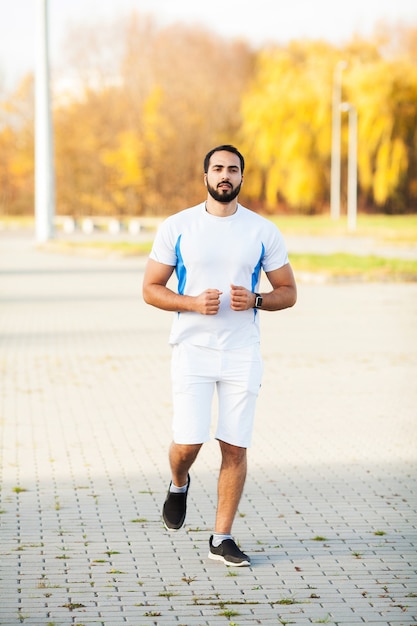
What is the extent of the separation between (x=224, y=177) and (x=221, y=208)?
15 cm

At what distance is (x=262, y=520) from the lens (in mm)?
6465

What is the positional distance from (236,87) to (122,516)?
78.3 m

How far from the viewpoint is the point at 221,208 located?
5543 mm

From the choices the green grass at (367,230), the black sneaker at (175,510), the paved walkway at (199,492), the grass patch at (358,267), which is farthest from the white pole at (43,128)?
the black sneaker at (175,510)

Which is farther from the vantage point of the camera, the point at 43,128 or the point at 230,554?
the point at 43,128

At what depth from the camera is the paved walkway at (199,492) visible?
5062 mm

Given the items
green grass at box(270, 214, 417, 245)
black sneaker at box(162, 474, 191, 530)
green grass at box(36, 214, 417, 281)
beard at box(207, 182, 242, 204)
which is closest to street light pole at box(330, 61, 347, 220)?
green grass at box(36, 214, 417, 281)

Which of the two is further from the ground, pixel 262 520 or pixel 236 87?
pixel 236 87

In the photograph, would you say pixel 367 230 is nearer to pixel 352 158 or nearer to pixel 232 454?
pixel 352 158

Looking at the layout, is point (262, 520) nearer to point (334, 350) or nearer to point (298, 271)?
point (334, 350)

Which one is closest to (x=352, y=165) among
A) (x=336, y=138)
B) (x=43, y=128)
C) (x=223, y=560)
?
(x=336, y=138)

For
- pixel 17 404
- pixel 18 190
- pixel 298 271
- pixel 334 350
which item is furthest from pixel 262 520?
pixel 18 190

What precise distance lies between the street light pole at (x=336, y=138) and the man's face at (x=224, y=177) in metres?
54.6

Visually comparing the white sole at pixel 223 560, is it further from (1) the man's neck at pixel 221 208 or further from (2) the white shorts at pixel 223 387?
(1) the man's neck at pixel 221 208
